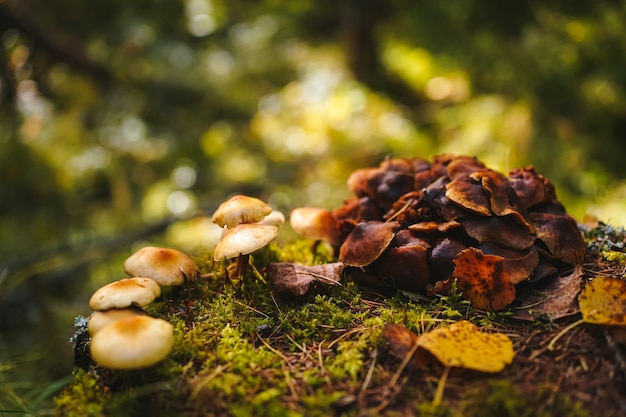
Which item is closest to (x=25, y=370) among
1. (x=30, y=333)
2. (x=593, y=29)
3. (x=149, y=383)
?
(x=30, y=333)

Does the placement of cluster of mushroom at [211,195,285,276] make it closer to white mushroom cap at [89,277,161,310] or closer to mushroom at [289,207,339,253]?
mushroom at [289,207,339,253]

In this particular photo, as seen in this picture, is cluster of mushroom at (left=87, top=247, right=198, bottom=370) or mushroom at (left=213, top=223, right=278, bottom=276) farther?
mushroom at (left=213, top=223, right=278, bottom=276)

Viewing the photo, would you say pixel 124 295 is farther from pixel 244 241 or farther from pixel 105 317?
pixel 244 241

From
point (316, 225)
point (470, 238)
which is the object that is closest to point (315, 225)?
point (316, 225)

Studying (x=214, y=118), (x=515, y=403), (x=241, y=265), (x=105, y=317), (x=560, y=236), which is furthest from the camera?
(x=214, y=118)

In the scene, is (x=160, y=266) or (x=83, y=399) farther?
(x=160, y=266)

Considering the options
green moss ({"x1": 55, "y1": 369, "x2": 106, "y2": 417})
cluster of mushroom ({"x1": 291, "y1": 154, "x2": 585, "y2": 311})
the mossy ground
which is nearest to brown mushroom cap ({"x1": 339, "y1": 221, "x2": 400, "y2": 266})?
cluster of mushroom ({"x1": 291, "y1": 154, "x2": 585, "y2": 311})
